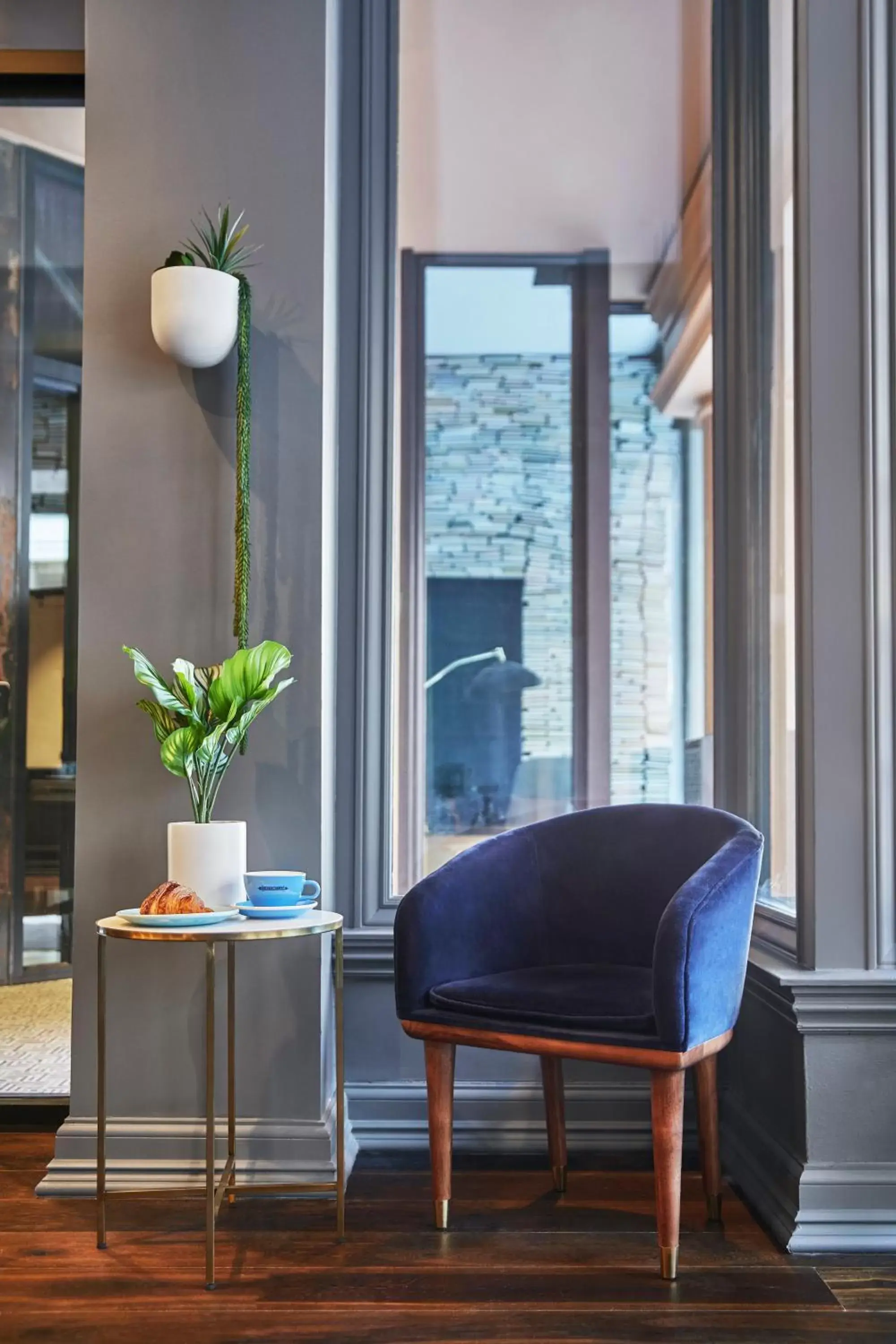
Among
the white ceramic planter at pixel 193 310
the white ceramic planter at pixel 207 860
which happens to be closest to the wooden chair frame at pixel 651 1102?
the white ceramic planter at pixel 207 860

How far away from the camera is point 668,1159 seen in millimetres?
2080

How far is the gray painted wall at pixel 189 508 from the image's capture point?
2.54m

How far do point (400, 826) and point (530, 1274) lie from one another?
1098 millimetres

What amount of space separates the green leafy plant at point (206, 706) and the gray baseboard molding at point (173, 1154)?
650 millimetres

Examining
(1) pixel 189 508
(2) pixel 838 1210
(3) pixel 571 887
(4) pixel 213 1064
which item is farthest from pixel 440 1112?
(1) pixel 189 508

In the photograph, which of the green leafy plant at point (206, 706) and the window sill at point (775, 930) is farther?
the window sill at point (775, 930)

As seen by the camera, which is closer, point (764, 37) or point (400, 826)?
point (764, 37)

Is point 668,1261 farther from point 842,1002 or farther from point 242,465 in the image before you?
point 242,465

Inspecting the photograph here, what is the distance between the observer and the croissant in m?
2.17

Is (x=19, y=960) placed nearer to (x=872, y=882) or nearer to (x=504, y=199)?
(x=872, y=882)

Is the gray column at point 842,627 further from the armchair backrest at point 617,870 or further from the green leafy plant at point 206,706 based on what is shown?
the green leafy plant at point 206,706

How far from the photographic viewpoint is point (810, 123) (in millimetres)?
2369

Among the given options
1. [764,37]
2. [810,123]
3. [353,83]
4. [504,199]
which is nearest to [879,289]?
[810,123]

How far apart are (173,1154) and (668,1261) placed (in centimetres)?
102
